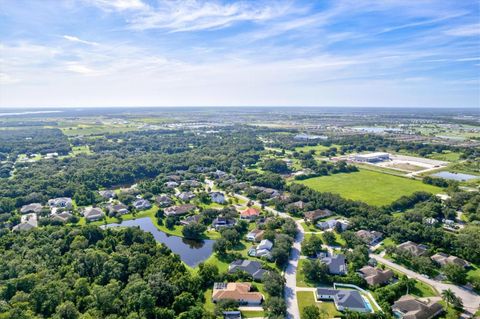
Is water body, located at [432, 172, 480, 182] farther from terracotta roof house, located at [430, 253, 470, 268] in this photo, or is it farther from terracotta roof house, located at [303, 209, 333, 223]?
terracotta roof house, located at [430, 253, 470, 268]

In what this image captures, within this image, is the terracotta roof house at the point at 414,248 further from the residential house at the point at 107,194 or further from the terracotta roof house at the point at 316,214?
the residential house at the point at 107,194

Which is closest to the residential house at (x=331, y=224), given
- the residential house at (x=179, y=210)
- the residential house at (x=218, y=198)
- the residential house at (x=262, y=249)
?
the residential house at (x=262, y=249)

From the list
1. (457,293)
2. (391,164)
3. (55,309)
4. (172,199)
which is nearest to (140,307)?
(55,309)

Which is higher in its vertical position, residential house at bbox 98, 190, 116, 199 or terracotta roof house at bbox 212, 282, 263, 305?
residential house at bbox 98, 190, 116, 199

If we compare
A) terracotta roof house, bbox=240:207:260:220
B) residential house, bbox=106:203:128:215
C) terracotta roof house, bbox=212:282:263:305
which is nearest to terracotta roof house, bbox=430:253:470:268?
terracotta roof house, bbox=212:282:263:305

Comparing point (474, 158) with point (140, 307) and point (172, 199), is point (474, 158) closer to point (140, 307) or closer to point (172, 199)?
point (172, 199)

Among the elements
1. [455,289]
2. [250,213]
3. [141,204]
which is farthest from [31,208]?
[455,289]

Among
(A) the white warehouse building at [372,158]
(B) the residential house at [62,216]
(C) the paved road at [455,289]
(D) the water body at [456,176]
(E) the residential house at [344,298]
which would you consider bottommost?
(C) the paved road at [455,289]
